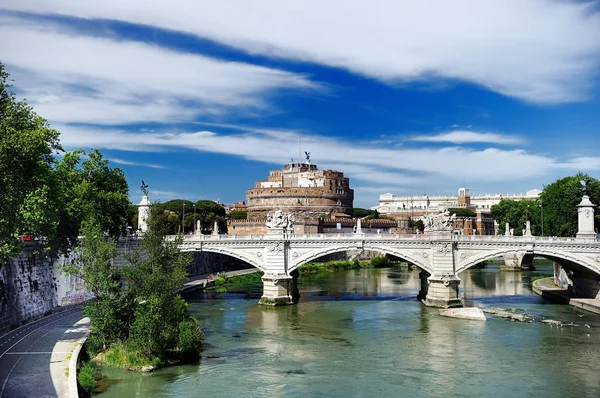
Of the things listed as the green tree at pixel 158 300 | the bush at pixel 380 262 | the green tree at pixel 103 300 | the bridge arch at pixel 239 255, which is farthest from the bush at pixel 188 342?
the bush at pixel 380 262

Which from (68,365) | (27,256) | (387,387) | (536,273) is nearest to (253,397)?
(387,387)

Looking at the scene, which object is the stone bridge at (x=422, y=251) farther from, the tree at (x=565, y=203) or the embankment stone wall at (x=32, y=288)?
the tree at (x=565, y=203)

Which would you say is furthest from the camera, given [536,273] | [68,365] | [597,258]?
[536,273]

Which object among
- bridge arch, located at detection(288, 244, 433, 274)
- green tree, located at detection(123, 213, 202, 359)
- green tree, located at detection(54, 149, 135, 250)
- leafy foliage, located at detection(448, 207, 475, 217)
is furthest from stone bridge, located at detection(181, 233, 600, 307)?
leafy foliage, located at detection(448, 207, 475, 217)

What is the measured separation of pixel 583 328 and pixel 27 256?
1195 inches

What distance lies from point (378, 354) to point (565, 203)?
36.0 meters

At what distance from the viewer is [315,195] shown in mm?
96312

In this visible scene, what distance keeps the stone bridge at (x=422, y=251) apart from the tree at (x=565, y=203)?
45.3 ft

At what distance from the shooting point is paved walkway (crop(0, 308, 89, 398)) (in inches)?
780

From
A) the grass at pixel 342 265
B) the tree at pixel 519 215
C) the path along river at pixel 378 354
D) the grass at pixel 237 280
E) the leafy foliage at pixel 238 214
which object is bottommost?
the path along river at pixel 378 354

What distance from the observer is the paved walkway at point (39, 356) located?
19812 millimetres

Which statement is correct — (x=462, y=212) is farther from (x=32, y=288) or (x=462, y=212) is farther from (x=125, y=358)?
(x=125, y=358)

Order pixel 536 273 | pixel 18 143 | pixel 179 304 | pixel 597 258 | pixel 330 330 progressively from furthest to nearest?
pixel 536 273 < pixel 597 258 < pixel 330 330 < pixel 179 304 < pixel 18 143

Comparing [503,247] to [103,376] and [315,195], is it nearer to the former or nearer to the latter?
[103,376]
